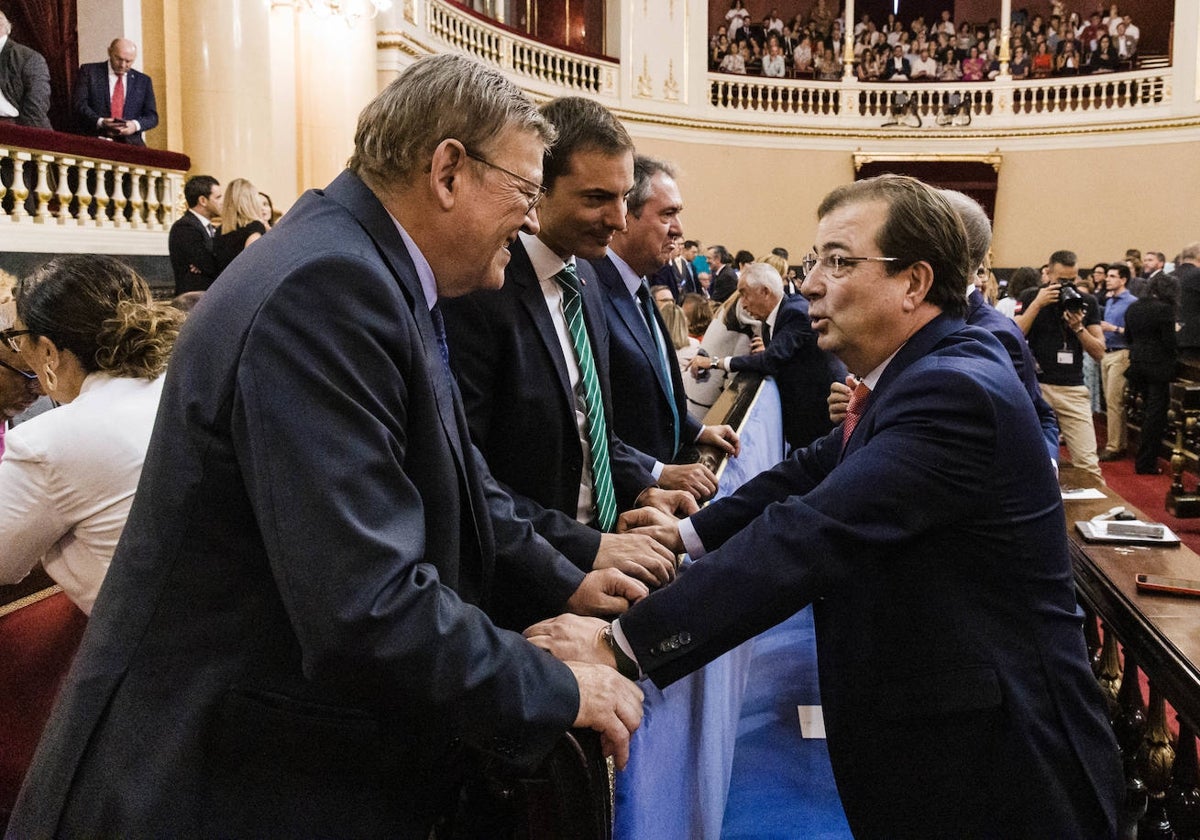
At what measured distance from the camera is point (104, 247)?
647cm

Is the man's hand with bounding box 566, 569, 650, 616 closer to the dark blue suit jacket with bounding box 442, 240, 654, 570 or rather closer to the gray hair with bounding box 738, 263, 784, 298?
the dark blue suit jacket with bounding box 442, 240, 654, 570

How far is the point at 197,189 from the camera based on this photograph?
6059 millimetres

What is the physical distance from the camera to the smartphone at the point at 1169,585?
2125mm

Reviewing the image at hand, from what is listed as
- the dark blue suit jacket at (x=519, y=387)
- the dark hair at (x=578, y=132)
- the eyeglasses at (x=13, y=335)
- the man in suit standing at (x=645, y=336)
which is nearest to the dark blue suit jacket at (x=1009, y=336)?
the man in suit standing at (x=645, y=336)

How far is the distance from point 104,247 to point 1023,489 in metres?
6.18

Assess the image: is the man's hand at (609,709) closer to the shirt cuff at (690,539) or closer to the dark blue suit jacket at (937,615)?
the dark blue suit jacket at (937,615)

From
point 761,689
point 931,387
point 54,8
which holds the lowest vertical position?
point 761,689

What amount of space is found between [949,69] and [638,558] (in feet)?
58.3

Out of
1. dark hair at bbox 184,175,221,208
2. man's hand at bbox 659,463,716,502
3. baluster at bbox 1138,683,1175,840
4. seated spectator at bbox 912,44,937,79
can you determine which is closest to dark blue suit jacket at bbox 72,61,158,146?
dark hair at bbox 184,175,221,208

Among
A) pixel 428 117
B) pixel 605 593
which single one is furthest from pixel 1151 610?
pixel 428 117

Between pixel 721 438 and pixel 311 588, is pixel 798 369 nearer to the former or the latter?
pixel 721 438

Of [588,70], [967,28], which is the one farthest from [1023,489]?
[967,28]

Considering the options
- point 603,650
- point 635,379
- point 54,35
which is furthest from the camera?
point 54,35

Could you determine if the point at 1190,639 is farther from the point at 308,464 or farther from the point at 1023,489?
the point at 308,464
